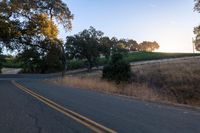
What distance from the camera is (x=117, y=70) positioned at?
33.4 meters

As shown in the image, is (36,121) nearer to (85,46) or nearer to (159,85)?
(159,85)

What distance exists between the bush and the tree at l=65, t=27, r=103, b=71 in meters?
50.0

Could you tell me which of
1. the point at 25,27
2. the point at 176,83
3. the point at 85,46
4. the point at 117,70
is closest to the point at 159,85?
the point at 176,83

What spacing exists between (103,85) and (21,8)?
75.5ft

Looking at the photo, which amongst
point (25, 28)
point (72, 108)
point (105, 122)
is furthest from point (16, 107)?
point (25, 28)

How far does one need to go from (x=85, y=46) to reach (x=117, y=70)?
5171 cm

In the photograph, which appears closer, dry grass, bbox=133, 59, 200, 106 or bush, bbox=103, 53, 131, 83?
dry grass, bbox=133, 59, 200, 106

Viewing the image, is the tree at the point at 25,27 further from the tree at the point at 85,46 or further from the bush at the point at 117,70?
the tree at the point at 85,46

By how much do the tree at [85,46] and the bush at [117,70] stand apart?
49955mm

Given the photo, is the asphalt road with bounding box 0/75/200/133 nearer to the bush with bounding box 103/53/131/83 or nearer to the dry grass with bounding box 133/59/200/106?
the dry grass with bounding box 133/59/200/106

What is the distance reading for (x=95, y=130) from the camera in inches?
336

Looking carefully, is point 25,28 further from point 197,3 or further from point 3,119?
point 3,119

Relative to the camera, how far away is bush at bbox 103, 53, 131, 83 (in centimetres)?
3291

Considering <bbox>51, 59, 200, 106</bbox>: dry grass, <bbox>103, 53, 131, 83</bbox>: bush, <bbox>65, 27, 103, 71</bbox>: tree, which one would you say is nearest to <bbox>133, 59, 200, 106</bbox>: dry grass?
<bbox>51, 59, 200, 106</bbox>: dry grass
